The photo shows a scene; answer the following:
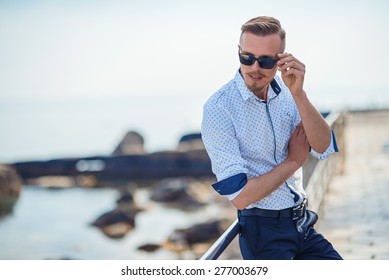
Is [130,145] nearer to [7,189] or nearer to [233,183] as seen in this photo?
[7,189]

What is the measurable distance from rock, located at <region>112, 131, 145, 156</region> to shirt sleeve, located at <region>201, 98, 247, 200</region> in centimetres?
2203

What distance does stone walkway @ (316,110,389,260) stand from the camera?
487 centimetres

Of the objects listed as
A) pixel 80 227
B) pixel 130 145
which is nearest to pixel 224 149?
pixel 80 227

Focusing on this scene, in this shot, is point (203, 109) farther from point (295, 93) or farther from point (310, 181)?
point (310, 181)

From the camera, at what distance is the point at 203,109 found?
2420 mm

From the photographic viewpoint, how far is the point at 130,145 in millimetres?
25344

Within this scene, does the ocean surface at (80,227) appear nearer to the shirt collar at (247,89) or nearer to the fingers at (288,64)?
the shirt collar at (247,89)

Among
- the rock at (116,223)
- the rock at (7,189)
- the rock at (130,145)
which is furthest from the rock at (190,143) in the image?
the rock at (116,223)

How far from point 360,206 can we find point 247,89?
4178 mm

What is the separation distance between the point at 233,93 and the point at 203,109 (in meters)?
0.11

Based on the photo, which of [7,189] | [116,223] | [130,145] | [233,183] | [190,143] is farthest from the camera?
[130,145]

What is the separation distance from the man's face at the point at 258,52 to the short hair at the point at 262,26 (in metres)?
0.01

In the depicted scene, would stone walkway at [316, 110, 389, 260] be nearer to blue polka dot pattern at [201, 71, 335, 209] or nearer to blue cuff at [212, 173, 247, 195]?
blue polka dot pattern at [201, 71, 335, 209]
